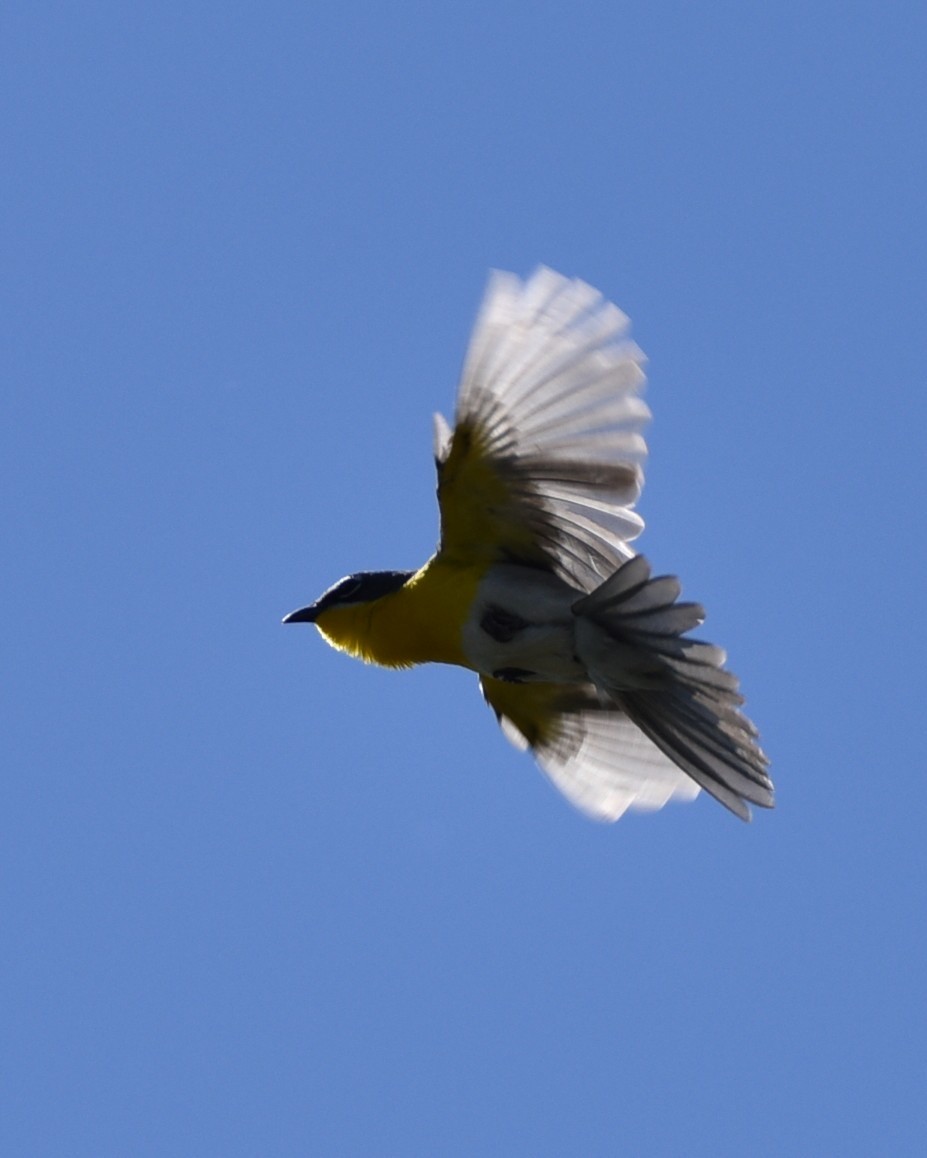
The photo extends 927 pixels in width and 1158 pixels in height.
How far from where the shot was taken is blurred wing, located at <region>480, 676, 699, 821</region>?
329 inches

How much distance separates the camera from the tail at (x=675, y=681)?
22.3 feet

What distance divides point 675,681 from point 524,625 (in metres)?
0.69

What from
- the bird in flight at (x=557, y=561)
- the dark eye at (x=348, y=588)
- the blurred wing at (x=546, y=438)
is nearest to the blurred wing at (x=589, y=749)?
the bird in flight at (x=557, y=561)

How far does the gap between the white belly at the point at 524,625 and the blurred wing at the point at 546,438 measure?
13 centimetres

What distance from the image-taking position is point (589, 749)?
27.9 ft

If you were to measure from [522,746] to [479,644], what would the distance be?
4.18 ft

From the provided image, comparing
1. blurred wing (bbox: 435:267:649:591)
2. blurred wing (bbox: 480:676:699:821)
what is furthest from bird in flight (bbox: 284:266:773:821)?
blurred wing (bbox: 480:676:699:821)

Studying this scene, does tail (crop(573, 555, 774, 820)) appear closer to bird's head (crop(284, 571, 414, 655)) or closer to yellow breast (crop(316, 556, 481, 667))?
yellow breast (crop(316, 556, 481, 667))

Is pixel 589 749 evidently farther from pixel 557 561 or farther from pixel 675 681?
pixel 675 681

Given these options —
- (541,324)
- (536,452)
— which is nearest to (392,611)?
(536,452)

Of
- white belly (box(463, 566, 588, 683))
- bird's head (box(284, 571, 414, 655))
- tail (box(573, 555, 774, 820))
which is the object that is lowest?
tail (box(573, 555, 774, 820))

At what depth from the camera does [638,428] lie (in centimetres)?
714

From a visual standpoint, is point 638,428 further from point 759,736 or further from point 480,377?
point 759,736

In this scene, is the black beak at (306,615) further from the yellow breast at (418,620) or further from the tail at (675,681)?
the tail at (675,681)
